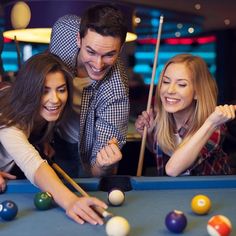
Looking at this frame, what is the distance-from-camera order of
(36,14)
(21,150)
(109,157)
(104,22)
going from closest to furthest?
(21,150) → (109,157) → (104,22) → (36,14)

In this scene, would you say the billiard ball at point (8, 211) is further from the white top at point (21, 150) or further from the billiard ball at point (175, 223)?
the billiard ball at point (175, 223)

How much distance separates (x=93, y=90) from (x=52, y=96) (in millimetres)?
365

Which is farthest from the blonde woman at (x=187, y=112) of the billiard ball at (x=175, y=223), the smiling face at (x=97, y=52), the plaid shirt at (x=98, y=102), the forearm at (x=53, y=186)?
the billiard ball at (x=175, y=223)

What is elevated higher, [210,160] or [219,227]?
[219,227]

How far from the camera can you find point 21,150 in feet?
5.84

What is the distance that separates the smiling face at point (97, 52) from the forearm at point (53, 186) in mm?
609

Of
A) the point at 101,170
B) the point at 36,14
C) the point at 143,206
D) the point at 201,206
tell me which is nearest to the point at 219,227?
the point at 201,206

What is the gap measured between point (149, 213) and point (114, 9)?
3.53ft

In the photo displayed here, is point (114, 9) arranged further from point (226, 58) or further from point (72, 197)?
point (226, 58)

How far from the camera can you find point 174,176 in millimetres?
1939

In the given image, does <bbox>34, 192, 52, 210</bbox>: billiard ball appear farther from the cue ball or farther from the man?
the man

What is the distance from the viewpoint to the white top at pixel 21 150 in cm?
174

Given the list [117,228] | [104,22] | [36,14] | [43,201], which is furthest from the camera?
[36,14]

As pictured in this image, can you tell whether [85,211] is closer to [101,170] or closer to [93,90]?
[101,170]
